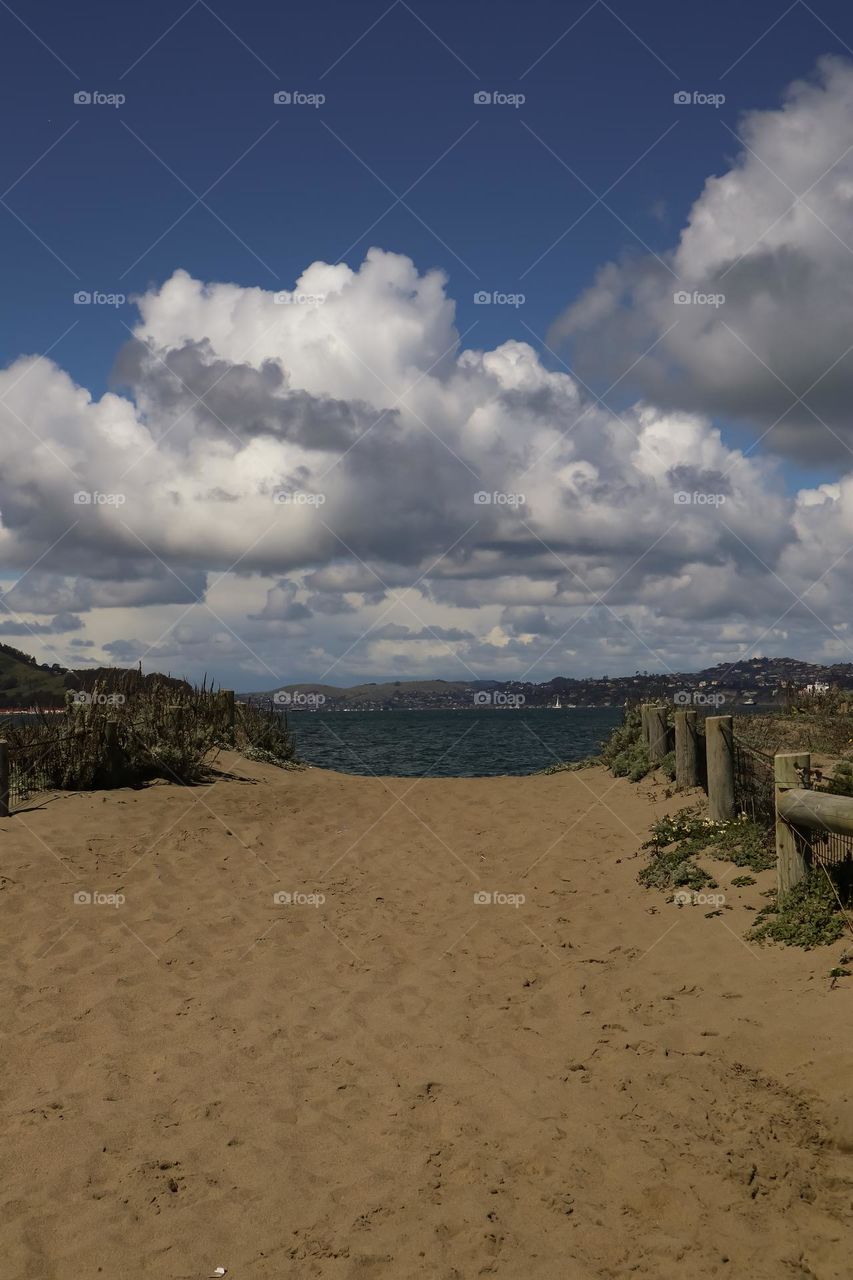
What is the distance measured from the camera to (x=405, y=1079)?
653 cm

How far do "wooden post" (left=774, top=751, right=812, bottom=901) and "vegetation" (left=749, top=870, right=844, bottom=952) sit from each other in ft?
0.32

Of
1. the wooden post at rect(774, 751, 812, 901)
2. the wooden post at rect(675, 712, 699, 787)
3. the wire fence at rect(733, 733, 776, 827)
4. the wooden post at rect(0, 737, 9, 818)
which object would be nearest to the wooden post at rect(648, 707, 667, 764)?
the wooden post at rect(675, 712, 699, 787)

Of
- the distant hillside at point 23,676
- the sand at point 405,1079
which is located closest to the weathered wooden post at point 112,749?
the sand at point 405,1079

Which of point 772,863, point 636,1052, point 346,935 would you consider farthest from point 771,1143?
point 346,935

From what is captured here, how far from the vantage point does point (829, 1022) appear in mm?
6324

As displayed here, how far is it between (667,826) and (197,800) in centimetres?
753

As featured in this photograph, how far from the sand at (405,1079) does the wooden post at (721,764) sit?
1353mm

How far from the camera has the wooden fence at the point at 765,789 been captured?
776cm

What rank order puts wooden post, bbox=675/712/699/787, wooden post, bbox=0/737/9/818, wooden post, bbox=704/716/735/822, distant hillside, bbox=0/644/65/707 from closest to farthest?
wooden post, bbox=704/716/735/822, wooden post, bbox=0/737/9/818, wooden post, bbox=675/712/699/787, distant hillside, bbox=0/644/65/707

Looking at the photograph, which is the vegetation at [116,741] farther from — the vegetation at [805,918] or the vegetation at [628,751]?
A: the vegetation at [805,918]

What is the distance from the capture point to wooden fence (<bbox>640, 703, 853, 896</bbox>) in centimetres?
776

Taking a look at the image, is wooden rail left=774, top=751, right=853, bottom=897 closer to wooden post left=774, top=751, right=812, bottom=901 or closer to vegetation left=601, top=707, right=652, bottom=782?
wooden post left=774, top=751, right=812, bottom=901

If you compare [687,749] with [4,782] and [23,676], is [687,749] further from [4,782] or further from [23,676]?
[23,676]

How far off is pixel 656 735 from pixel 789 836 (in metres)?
8.00
